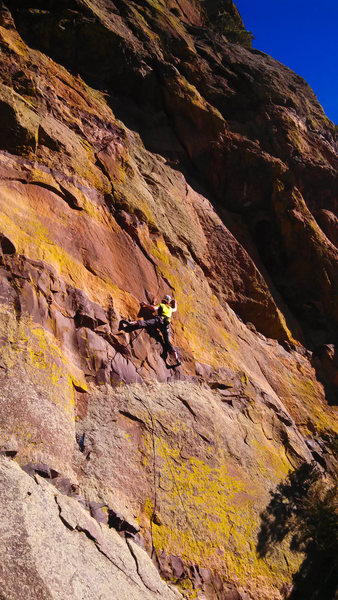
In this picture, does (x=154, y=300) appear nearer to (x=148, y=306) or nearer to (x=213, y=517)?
(x=148, y=306)

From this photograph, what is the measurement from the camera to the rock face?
6793 mm

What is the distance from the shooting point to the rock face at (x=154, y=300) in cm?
679

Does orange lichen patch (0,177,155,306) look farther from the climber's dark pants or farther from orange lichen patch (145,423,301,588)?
orange lichen patch (145,423,301,588)

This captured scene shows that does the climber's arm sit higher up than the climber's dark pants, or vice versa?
the climber's arm

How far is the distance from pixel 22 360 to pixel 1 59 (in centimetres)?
928

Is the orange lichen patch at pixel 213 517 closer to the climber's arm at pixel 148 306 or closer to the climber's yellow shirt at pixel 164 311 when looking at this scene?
the climber's yellow shirt at pixel 164 311

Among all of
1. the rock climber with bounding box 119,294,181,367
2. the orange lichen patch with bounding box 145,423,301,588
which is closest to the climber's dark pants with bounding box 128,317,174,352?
the rock climber with bounding box 119,294,181,367

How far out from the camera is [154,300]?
11.6 metres

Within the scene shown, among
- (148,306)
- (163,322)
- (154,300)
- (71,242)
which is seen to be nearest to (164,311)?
(163,322)

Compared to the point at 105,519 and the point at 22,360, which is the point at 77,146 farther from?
the point at 105,519

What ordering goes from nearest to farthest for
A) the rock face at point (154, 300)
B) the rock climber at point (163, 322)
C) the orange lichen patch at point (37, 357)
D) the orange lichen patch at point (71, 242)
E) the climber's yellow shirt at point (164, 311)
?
the rock face at point (154, 300) → the orange lichen patch at point (37, 357) → the orange lichen patch at point (71, 242) → the rock climber at point (163, 322) → the climber's yellow shirt at point (164, 311)

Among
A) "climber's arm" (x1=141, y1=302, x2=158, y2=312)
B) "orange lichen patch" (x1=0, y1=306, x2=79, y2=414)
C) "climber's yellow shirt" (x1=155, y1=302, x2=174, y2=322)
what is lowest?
"orange lichen patch" (x1=0, y1=306, x2=79, y2=414)

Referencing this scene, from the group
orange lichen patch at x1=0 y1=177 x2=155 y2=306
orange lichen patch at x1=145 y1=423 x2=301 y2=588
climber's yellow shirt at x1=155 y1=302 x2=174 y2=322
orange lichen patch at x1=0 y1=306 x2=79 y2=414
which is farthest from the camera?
climber's yellow shirt at x1=155 y1=302 x2=174 y2=322

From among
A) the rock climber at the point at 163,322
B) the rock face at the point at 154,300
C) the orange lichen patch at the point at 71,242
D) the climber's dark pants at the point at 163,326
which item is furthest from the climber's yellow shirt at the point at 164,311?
the orange lichen patch at the point at 71,242
